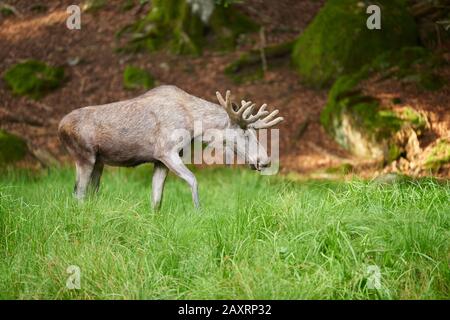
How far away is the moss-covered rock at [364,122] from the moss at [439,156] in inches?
21.4

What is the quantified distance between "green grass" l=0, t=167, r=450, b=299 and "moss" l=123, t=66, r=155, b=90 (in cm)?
703

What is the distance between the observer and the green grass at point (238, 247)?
504 cm

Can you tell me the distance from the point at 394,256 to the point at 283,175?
17.5ft

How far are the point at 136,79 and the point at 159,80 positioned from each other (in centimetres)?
50

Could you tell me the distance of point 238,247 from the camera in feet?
18.3

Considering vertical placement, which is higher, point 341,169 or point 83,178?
point 341,169

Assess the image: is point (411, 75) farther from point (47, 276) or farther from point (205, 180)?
point (47, 276)

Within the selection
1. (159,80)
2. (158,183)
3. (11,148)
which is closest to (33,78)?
(159,80)

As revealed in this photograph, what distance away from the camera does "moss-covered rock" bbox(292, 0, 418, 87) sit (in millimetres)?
12906

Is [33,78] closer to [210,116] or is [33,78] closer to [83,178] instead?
[83,178]

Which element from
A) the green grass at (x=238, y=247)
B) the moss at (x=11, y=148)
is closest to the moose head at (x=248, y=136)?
the green grass at (x=238, y=247)

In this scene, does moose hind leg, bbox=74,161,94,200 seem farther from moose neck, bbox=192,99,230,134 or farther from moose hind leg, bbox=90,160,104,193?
moose neck, bbox=192,99,230,134
